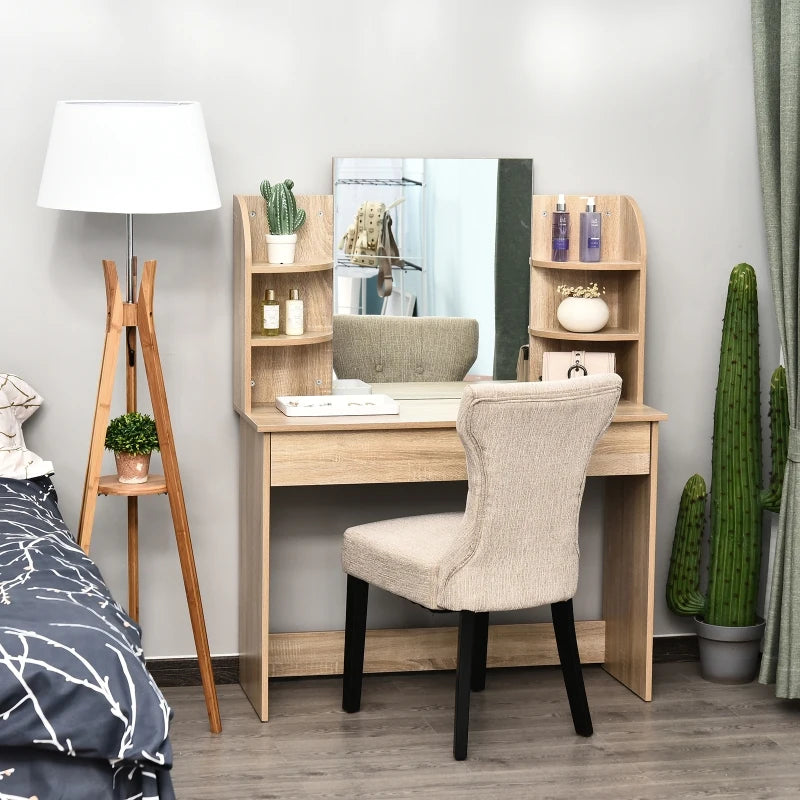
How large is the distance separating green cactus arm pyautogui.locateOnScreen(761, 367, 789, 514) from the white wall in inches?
7.9

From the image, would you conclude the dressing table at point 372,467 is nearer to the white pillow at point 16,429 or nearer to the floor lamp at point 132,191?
the floor lamp at point 132,191

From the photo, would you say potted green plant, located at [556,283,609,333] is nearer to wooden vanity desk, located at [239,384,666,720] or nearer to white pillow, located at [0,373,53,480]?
wooden vanity desk, located at [239,384,666,720]

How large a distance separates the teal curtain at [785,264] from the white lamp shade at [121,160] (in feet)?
5.25

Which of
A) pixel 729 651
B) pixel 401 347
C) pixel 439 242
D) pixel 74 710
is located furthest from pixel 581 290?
pixel 74 710

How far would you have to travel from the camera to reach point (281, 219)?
3.21m

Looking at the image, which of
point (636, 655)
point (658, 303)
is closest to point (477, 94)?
point (658, 303)

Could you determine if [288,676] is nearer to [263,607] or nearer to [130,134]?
[263,607]

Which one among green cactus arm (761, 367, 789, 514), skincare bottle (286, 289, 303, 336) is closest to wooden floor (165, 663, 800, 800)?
green cactus arm (761, 367, 789, 514)

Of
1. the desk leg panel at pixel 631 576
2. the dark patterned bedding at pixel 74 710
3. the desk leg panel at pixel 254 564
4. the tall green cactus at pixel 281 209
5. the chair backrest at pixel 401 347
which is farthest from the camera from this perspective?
the chair backrest at pixel 401 347

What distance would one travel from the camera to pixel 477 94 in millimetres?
3396

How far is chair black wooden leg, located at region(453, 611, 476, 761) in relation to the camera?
2.84 m

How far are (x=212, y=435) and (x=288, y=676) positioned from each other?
28.5 inches

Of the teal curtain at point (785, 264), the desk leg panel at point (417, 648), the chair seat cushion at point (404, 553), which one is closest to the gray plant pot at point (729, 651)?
the teal curtain at point (785, 264)

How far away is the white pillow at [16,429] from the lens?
301cm
